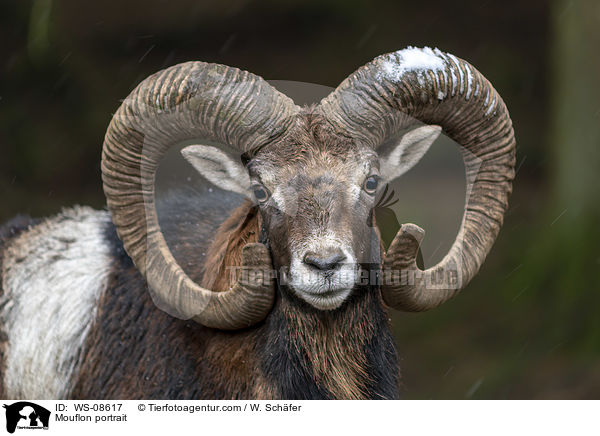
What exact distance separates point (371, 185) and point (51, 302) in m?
2.35

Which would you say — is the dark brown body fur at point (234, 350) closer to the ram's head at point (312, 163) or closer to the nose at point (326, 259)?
the ram's head at point (312, 163)

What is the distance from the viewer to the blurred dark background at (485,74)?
25.8 feet

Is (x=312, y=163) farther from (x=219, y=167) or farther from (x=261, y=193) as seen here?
(x=219, y=167)

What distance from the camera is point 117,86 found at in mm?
9797

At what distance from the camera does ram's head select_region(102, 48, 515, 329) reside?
3783 millimetres

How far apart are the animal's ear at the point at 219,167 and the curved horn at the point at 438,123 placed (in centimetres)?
59

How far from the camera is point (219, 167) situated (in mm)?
4191
